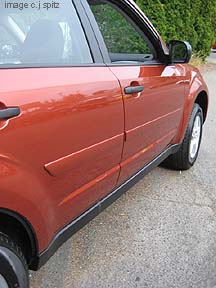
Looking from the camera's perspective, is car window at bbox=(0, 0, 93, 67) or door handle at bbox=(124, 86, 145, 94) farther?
door handle at bbox=(124, 86, 145, 94)

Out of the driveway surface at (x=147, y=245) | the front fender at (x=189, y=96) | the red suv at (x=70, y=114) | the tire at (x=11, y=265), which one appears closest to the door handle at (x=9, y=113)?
the red suv at (x=70, y=114)

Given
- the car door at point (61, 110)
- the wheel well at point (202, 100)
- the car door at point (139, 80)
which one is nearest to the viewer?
the car door at point (61, 110)

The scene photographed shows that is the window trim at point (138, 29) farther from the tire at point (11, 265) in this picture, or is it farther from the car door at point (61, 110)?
the tire at point (11, 265)

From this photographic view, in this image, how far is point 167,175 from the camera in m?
4.08

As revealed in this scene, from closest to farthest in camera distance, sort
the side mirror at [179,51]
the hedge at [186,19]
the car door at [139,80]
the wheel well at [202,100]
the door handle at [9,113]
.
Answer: the door handle at [9,113]
the car door at [139,80]
the side mirror at [179,51]
the wheel well at [202,100]
the hedge at [186,19]

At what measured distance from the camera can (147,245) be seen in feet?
9.38

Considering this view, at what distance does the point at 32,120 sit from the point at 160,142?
1719mm

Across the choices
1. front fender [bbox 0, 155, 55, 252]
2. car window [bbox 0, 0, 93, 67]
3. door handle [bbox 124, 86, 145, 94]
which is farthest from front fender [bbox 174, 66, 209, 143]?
front fender [bbox 0, 155, 55, 252]

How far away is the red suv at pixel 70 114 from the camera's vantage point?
5.71 ft

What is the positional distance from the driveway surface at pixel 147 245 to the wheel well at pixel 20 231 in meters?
0.54

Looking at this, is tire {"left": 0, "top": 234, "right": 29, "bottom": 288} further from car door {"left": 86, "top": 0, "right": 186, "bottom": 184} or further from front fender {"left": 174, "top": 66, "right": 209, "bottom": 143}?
front fender {"left": 174, "top": 66, "right": 209, "bottom": 143}

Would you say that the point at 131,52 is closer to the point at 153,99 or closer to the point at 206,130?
the point at 153,99

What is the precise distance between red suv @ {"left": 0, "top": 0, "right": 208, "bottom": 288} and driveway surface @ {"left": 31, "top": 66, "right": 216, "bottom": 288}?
1.31 feet

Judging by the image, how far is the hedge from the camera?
9.06m
